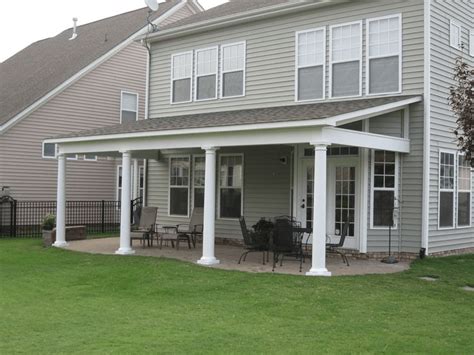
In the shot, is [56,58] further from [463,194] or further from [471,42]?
[463,194]

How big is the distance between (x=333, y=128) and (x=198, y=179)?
23.3 feet

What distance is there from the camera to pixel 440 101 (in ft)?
42.3

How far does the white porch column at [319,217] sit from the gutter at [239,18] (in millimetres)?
4876

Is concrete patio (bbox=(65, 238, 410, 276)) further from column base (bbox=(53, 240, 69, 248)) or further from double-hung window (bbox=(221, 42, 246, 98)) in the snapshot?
double-hung window (bbox=(221, 42, 246, 98))

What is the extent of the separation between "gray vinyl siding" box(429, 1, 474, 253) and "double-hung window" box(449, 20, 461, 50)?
0.33ft

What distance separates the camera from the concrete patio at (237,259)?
11.1 meters

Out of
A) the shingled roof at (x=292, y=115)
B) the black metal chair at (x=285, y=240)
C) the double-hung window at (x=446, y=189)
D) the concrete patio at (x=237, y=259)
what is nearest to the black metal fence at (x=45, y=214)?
the concrete patio at (x=237, y=259)

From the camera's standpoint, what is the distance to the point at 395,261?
1220cm

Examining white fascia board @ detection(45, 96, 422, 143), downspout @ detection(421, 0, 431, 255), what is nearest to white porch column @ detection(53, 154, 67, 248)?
white fascia board @ detection(45, 96, 422, 143)

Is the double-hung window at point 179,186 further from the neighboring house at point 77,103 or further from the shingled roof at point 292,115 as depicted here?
the shingled roof at point 292,115

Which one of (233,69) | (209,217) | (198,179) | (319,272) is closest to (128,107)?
(198,179)

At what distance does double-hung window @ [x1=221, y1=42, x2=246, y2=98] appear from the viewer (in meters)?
15.6

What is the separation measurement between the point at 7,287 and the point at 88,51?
15.2 metres

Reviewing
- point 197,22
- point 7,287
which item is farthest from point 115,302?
point 197,22
